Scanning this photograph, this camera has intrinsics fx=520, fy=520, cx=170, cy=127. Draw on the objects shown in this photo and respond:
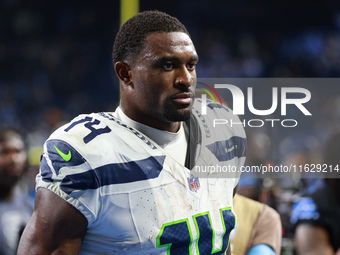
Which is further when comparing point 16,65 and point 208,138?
point 16,65

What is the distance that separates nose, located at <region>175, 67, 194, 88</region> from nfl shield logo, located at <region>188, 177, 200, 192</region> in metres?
0.28

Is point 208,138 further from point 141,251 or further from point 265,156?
point 265,156

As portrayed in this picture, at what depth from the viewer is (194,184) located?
154 cm

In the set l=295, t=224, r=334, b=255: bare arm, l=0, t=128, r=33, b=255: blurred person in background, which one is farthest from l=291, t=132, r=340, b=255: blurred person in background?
l=0, t=128, r=33, b=255: blurred person in background

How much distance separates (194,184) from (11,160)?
222 centimetres

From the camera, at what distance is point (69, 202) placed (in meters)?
→ 1.33

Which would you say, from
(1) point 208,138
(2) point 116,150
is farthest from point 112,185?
(1) point 208,138

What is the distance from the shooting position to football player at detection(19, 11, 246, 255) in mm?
1354

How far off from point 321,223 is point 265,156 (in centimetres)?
151

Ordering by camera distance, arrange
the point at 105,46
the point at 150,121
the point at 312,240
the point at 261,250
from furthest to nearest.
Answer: the point at 105,46 → the point at 261,250 → the point at 312,240 → the point at 150,121

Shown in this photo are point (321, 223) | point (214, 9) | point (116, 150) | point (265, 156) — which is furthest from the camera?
point (214, 9)

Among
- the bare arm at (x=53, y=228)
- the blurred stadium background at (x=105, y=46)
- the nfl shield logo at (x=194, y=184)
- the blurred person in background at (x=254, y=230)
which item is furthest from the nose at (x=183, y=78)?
the blurred stadium background at (x=105, y=46)

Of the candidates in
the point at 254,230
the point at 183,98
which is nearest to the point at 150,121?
the point at 183,98

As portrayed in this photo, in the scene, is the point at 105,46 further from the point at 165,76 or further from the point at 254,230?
the point at 165,76
